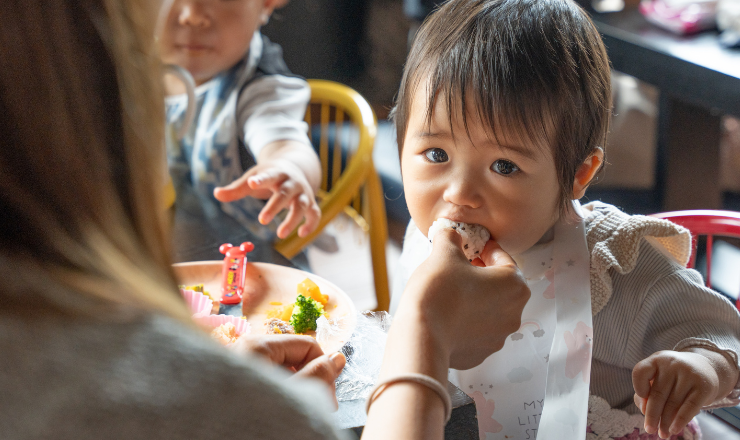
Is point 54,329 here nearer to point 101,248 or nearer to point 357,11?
point 101,248

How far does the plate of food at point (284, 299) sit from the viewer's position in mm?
913

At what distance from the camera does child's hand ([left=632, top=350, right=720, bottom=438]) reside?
83cm

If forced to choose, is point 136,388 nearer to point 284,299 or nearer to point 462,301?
point 462,301

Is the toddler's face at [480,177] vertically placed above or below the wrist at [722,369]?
above

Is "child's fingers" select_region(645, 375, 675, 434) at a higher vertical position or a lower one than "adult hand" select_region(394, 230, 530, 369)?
lower

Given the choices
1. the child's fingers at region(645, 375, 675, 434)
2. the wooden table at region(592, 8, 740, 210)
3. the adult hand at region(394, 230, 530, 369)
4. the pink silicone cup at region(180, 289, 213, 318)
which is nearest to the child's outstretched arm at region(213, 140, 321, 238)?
the pink silicone cup at region(180, 289, 213, 318)

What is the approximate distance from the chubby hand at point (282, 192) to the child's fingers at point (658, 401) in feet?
2.20

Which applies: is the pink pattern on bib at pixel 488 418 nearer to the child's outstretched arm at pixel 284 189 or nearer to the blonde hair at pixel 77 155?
the child's outstretched arm at pixel 284 189

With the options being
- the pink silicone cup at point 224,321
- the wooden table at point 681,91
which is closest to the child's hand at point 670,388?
the pink silicone cup at point 224,321

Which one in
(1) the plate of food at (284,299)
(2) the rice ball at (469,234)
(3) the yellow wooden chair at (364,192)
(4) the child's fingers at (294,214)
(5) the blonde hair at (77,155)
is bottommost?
(3) the yellow wooden chair at (364,192)

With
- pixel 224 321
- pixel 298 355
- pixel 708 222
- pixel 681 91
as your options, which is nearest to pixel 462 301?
pixel 298 355

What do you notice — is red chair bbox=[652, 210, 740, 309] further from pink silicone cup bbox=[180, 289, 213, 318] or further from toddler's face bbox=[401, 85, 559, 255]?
pink silicone cup bbox=[180, 289, 213, 318]

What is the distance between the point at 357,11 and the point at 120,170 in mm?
→ 3528

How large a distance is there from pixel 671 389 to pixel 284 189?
79 centimetres
